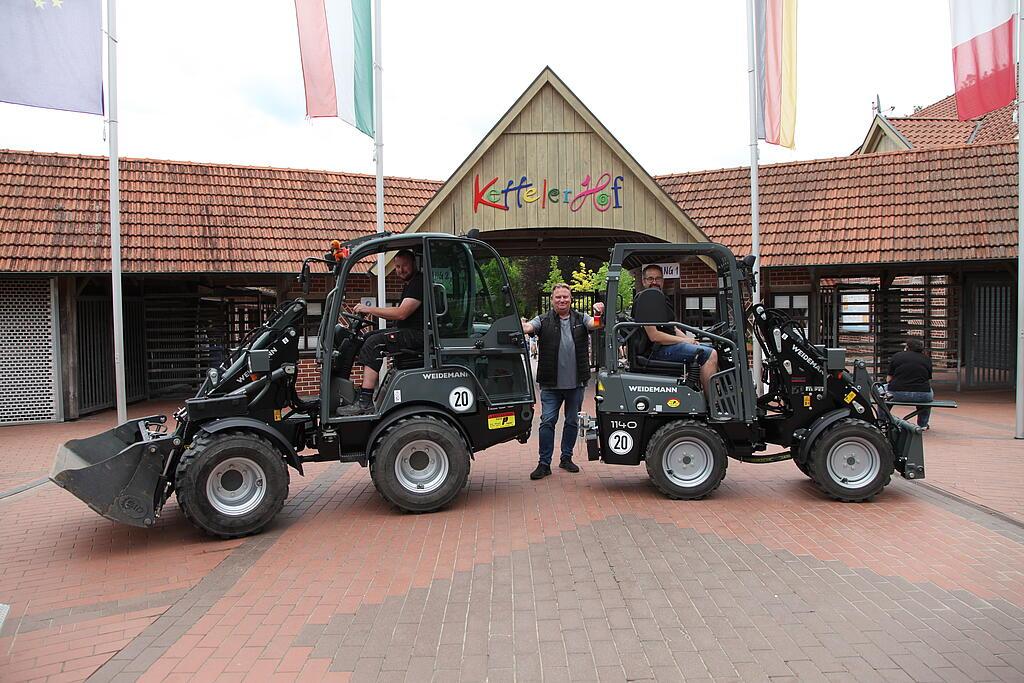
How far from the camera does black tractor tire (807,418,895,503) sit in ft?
21.6

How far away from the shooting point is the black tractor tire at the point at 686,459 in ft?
22.1

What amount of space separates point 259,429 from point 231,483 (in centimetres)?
50

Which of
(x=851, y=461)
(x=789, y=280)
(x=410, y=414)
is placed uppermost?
(x=789, y=280)

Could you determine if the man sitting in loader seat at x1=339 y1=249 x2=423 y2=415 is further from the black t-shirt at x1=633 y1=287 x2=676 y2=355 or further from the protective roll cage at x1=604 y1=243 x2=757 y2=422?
the black t-shirt at x1=633 y1=287 x2=676 y2=355

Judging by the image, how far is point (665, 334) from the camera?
706 cm

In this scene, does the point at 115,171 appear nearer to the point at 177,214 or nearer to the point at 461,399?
the point at 177,214

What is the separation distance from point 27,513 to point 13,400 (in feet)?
23.0

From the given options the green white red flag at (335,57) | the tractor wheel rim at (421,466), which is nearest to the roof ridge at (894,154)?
the green white red flag at (335,57)

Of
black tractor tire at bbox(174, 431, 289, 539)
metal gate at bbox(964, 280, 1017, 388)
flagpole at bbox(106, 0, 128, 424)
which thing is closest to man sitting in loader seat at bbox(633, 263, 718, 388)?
black tractor tire at bbox(174, 431, 289, 539)

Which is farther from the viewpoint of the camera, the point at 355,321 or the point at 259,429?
the point at 355,321

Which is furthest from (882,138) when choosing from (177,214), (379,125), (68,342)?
(68,342)

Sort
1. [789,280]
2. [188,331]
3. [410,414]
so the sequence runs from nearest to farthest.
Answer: [410,414]
[188,331]
[789,280]

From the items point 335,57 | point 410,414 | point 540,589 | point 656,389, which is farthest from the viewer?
point 335,57

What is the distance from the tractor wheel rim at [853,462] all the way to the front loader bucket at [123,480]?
19.0ft
